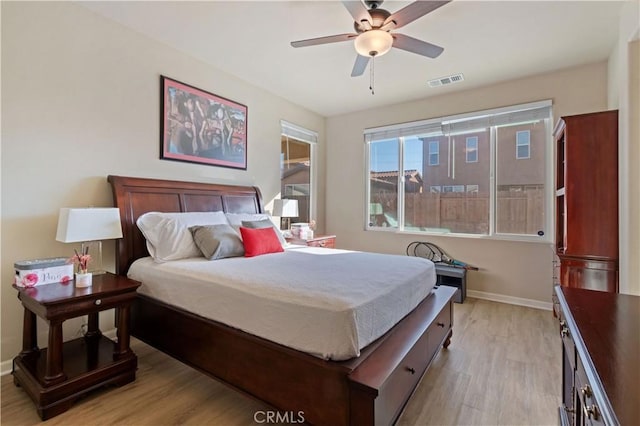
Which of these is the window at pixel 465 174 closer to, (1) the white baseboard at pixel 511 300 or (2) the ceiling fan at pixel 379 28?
(1) the white baseboard at pixel 511 300

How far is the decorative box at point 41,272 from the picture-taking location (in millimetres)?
1958

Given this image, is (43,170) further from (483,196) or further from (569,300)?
(483,196)

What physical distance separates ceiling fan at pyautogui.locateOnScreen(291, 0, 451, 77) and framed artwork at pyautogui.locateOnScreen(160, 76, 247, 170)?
59.8 inches

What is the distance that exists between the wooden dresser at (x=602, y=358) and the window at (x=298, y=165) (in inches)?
149

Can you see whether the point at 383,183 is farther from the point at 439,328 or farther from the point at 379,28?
the point at 439,328

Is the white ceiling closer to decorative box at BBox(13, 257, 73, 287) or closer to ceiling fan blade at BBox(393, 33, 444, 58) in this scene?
ceiling fan blade at BBox(393, 33, 444, 58)

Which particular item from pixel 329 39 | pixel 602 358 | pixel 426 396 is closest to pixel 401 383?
pixel 426 396

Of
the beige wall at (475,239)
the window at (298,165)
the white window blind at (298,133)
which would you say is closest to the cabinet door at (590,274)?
the beige wall at (475,239)

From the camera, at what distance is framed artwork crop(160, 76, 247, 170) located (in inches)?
121

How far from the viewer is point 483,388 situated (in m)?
2.04

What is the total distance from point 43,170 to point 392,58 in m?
3.34

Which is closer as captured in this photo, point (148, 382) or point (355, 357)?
point (355, 357)

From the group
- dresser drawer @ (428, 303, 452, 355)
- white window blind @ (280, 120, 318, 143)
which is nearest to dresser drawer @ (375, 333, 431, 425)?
dresser drawer @ (428, 303, 452, 355)

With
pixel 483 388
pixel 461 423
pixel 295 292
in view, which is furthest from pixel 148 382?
pixel 483 388
